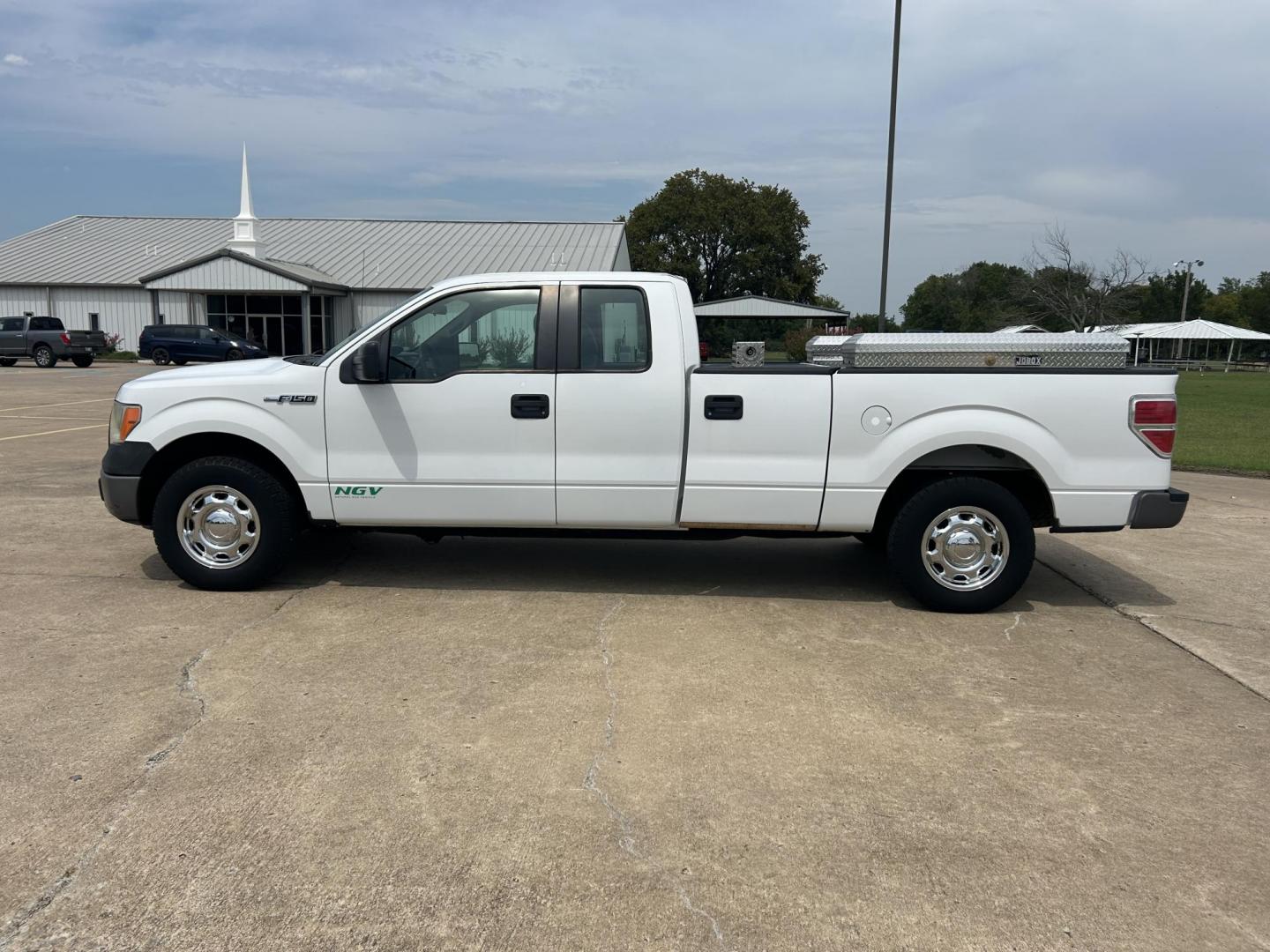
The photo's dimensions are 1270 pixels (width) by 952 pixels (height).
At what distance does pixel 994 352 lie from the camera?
5.73 meters

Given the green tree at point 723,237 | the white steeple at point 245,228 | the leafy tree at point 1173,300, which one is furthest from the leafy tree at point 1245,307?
the white steeple at point 245,228

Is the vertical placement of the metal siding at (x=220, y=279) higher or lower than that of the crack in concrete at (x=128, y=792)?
higher

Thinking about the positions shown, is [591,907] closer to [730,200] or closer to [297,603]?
[297,603]

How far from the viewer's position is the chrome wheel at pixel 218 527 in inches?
234

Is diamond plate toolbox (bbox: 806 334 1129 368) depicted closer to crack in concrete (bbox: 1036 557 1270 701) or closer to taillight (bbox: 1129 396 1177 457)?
taillight (bbox: 1129 396 1177 457)

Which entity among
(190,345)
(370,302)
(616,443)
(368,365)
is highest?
(370,302)

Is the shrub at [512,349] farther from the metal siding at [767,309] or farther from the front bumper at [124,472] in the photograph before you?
the metal siding at [767,309]

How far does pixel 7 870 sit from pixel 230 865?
2.17ft

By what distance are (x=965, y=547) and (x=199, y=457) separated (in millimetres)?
4608

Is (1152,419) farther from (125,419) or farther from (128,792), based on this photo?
(125,419)

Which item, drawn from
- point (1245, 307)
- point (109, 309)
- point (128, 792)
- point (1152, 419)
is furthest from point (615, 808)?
point (1245, 307)

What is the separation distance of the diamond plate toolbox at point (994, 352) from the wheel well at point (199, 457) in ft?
11.1

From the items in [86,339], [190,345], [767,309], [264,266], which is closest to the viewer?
[767,309]

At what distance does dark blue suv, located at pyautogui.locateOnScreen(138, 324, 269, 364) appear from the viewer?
36.5 m
